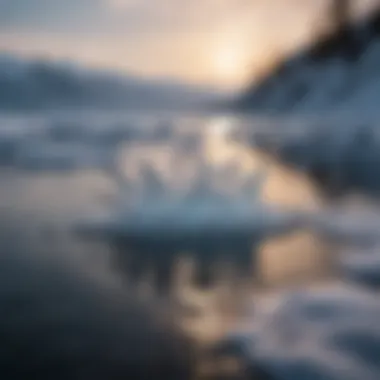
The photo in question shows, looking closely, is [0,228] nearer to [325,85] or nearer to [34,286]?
[34,286]

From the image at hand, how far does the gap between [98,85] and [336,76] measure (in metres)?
1.29

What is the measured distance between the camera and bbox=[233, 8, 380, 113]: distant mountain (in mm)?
2900

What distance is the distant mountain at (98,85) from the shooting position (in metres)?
2.36

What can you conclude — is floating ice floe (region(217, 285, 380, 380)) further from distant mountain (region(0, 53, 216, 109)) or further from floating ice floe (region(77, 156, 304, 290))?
distant mountain (region(0, 53, 216, 109))

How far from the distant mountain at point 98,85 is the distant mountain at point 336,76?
49 centimetres

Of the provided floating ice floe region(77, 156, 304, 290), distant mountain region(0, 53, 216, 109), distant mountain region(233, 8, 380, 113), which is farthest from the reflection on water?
distant mountain region(233, 8, 380, 113)

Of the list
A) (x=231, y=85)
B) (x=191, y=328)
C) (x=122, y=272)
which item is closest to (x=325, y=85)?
(x=231, y=85)

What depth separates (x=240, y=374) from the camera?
81cm

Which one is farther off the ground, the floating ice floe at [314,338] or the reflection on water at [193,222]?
the reflection on water at [193,222]

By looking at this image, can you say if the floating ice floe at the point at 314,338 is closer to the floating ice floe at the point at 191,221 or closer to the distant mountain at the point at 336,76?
the floating ice floe at the point at 191,221

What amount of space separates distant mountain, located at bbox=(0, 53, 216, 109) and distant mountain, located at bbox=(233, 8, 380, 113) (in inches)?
19.1

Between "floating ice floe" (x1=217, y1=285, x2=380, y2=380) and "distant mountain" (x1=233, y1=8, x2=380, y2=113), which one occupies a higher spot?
"distant mountain" (x1=233, y1=8, x2=380, y2=113)

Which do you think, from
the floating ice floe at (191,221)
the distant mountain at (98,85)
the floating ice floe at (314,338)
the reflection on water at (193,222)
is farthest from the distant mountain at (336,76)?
the floating ice floe at (314,338)

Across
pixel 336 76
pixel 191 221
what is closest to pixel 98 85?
pixel 191 221
